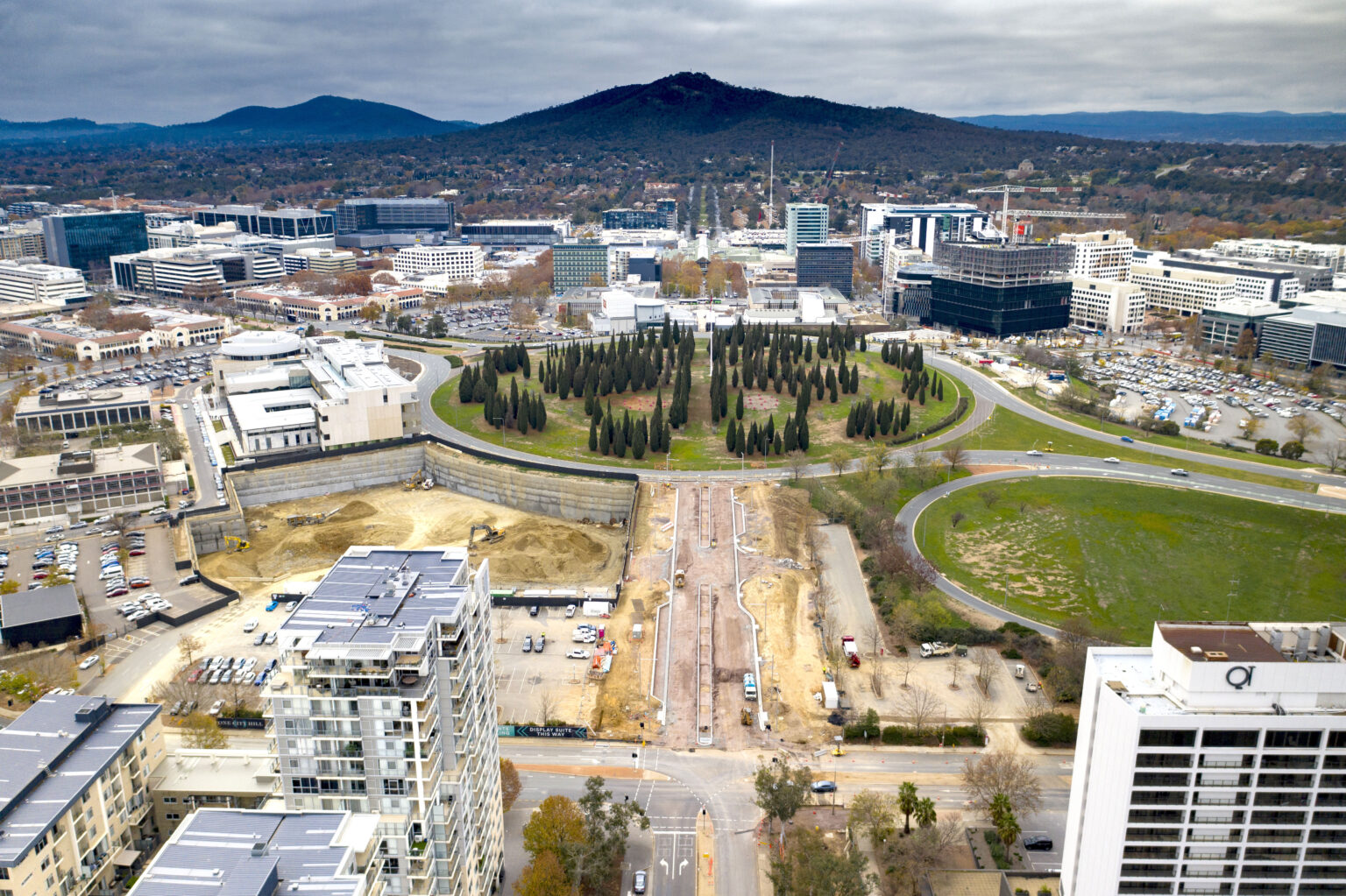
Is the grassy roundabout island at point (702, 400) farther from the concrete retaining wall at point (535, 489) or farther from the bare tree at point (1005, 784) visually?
the bare tree at point (1005, 784)

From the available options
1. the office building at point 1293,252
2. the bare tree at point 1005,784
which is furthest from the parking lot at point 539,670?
the office building at point 1293,252

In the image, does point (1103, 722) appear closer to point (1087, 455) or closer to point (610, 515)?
point (610, 515)

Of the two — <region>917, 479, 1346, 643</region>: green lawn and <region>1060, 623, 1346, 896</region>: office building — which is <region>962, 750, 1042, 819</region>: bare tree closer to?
<region>1060, 623, 1346, 896</region>: office building

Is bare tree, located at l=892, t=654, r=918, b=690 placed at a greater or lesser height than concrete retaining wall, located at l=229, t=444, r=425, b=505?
lesser

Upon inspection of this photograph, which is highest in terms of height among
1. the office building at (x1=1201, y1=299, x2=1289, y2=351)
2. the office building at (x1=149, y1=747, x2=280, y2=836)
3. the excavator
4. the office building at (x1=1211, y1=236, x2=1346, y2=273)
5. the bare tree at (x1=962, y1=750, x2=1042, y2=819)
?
the office building at (x1=1211, y1=236, x2=1346, y2=273)

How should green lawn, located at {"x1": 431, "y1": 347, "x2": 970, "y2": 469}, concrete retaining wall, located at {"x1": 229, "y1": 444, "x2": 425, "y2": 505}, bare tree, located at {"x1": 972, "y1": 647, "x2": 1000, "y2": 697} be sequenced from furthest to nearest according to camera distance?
green lawn, located at {"x1": 431, "y1": 347, "x2": 970, "y2": 469}, concrete retaining wall, located at {"x1": 229, "y1": 444, "x2": 425, "y2": 505}, bare tree, located at {"x1": 972, "y1": 647, "x2": 1000, "y2": 697}

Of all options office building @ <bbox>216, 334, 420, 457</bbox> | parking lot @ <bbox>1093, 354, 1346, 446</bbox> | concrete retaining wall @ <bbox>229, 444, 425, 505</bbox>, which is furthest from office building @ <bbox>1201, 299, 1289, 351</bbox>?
concrete retaining wall @ <bbox>229, 444, 425, 505</bbox>
